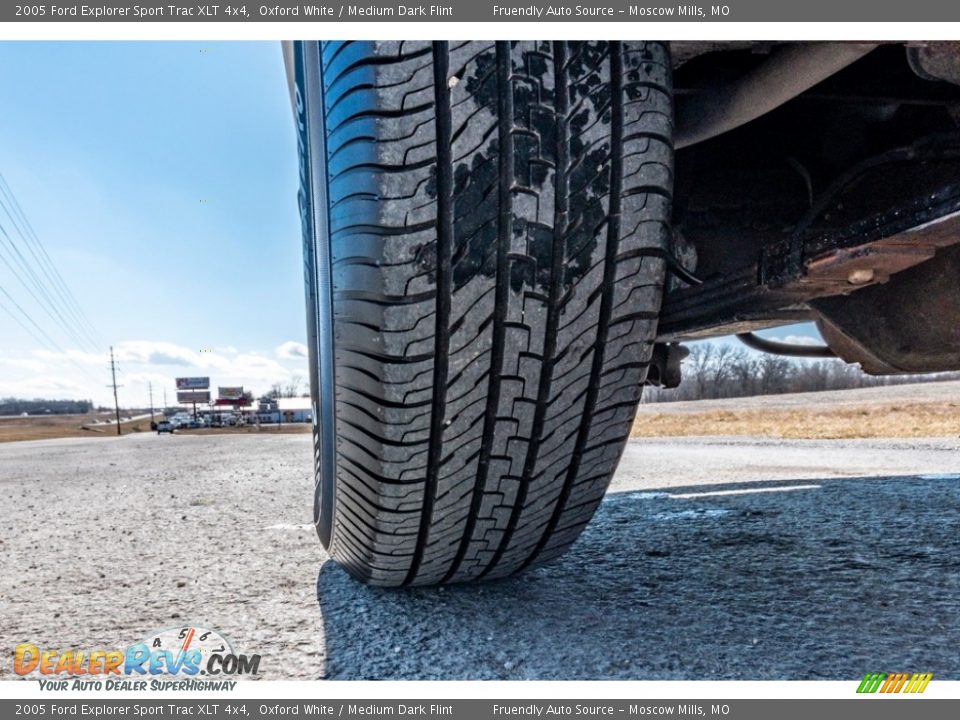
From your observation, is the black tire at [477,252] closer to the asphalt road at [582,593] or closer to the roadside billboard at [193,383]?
the asphalt road at [582,593]

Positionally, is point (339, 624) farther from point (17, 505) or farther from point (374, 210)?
point (17, 505)

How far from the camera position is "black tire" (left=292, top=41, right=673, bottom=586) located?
806 millimetres

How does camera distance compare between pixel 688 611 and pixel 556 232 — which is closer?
pixel 556 232

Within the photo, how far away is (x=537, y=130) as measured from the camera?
0.82 meters

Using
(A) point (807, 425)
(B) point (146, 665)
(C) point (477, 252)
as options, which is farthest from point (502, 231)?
(A) point (807, 425)

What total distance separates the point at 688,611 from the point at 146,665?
964 millimetres

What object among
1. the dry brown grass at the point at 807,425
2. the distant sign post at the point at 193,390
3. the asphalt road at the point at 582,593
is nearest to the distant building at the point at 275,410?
the distant sign post at the point at 193,390

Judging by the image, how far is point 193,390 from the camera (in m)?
36.1

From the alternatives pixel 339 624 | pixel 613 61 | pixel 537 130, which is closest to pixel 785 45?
pixel 613 61

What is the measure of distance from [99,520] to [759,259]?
7.98 feet

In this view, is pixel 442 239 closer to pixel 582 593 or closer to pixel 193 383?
pixel 582 593

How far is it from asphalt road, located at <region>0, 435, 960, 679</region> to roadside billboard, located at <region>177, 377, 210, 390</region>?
3757 cm

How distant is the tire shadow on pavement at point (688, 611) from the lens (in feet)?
3.02

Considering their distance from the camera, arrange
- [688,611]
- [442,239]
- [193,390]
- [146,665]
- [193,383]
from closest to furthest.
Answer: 1. [442,239]
2. [146,665]
3. [688,611]
4. [193,390]
5. [193,383]
